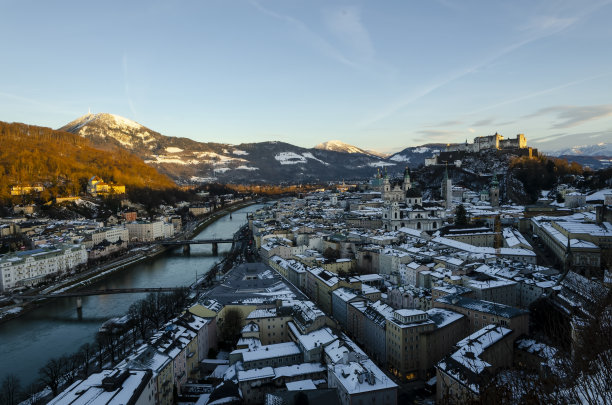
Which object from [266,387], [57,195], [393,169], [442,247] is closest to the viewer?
[266,387]

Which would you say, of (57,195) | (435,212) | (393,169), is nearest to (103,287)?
(435,212)

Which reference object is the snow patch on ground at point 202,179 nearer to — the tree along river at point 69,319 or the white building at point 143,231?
Result: the white building at point 143,231

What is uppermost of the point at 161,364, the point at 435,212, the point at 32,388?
the point at 435,212

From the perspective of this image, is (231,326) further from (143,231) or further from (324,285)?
(143,231)

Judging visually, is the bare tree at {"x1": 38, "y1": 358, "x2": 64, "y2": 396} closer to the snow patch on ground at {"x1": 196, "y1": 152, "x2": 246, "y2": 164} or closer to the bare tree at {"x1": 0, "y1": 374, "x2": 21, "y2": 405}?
the bare tree at {"x1": 0, "y1": 374, "x2": 21, "y2": 405}

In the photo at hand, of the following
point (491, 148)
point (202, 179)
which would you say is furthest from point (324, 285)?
point (202, 179)

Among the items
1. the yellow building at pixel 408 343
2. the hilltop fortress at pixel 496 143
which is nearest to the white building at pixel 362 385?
the yellow building at pixel 408 343

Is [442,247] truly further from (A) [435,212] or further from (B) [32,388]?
(B) [32,388]

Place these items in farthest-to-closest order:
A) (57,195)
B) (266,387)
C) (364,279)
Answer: (57,195)
(364,279)
(266,387)
